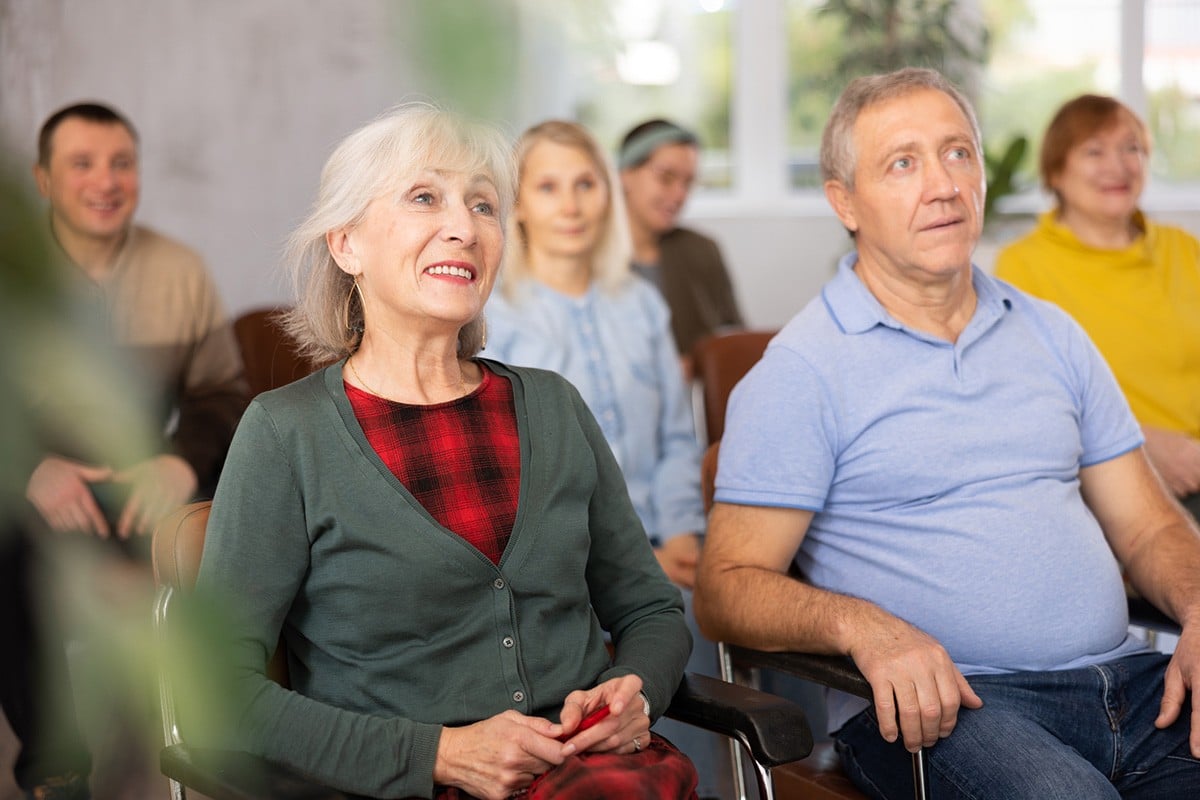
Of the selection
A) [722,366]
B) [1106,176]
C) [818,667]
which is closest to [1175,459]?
[1106,176]

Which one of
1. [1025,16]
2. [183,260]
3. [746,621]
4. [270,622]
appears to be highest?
[1025,16]

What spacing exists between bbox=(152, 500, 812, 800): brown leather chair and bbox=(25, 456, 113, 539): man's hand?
0.85 metres

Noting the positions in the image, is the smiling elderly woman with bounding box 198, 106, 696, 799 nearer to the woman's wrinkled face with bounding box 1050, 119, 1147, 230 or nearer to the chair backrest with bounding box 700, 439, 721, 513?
the chair backrest with bounding box 700, 439, 721, 513

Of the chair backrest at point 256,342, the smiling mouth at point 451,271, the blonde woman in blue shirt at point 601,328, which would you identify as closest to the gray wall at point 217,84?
the chair backrest at point 256,342

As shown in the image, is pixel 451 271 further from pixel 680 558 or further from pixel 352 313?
pixel 680 558

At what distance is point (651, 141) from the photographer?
4.03 meters

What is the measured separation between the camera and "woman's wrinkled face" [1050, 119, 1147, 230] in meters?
2.83

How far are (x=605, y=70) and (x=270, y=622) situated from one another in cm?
444

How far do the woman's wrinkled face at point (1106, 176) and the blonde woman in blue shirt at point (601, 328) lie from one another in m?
1.00

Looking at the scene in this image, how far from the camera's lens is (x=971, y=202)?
5.91ft

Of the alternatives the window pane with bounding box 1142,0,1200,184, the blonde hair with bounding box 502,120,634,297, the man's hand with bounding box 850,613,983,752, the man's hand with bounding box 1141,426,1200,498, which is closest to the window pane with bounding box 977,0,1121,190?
the window pane with bounding box 1142,0,1200,184

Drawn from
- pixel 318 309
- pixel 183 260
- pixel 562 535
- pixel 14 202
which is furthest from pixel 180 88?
pixel 562 535

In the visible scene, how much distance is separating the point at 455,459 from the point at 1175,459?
1.62 metres

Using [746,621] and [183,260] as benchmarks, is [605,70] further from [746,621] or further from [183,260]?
[746,621]
